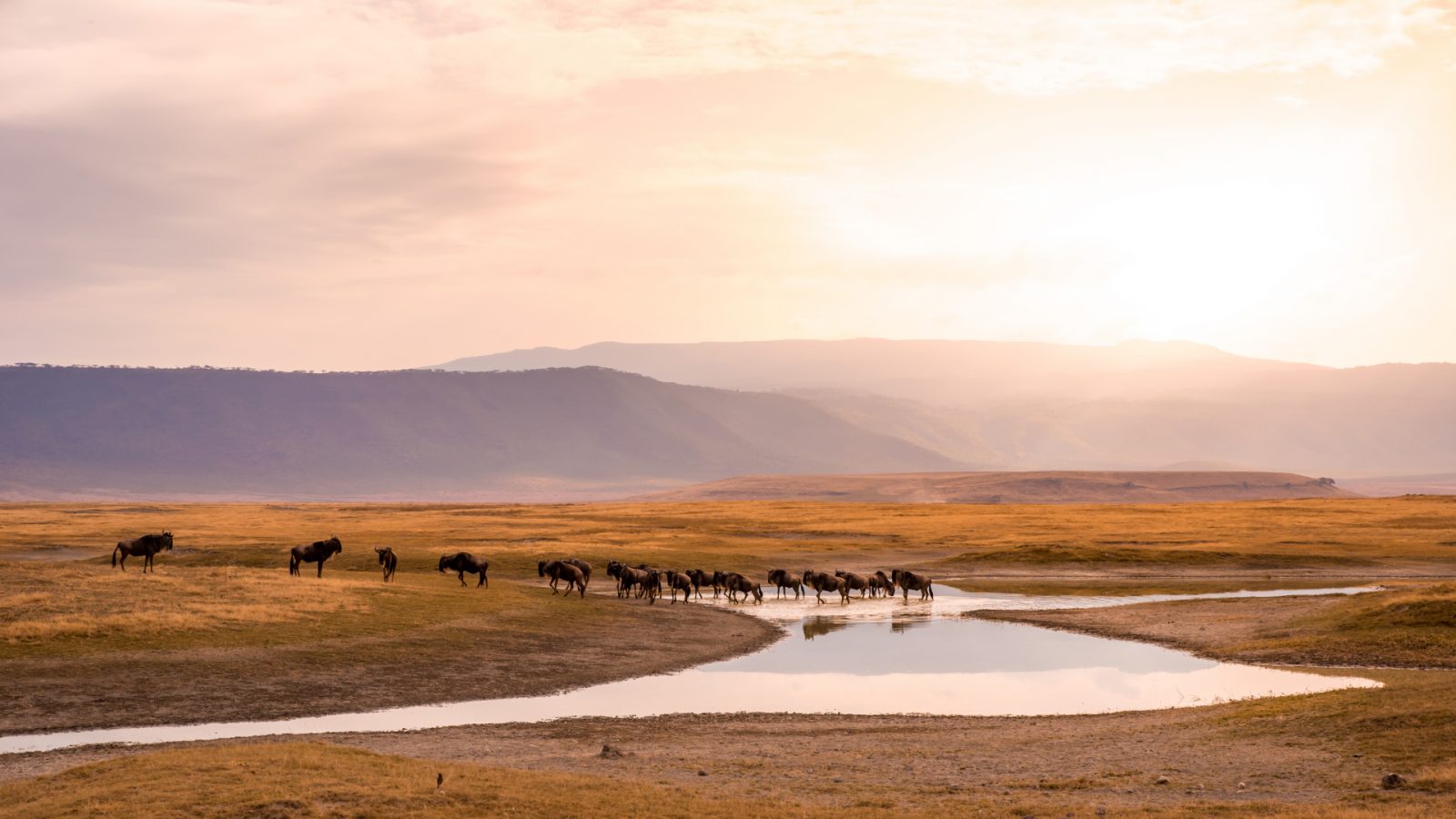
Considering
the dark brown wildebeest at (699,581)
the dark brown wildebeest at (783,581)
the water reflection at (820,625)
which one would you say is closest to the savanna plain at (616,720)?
the water reflection at (820,625)

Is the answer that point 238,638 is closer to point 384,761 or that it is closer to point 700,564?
point 384,761

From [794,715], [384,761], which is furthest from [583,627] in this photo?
[384,761]

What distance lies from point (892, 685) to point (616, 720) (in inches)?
370

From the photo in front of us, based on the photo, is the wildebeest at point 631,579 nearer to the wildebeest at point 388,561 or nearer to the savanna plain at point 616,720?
the savanna plain at point 616,720

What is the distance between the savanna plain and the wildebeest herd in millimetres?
1027

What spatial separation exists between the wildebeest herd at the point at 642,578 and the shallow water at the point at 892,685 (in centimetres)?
1019

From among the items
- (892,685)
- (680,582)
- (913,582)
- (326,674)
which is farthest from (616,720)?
(913,582)

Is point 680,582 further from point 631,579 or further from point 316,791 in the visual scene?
point 316,791

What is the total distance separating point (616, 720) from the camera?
28203 mm

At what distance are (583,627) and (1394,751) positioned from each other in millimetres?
27586

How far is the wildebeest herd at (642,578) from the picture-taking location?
163ft

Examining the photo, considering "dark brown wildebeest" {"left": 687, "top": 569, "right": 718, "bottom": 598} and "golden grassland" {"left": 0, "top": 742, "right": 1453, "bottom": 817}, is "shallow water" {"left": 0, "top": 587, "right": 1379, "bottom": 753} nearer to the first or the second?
"golden grassland" {"left": 0, "top": 742, "right": 1453, "bottom": 817}

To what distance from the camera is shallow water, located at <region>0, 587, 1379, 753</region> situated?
2855 cm

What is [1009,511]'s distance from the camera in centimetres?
13125
